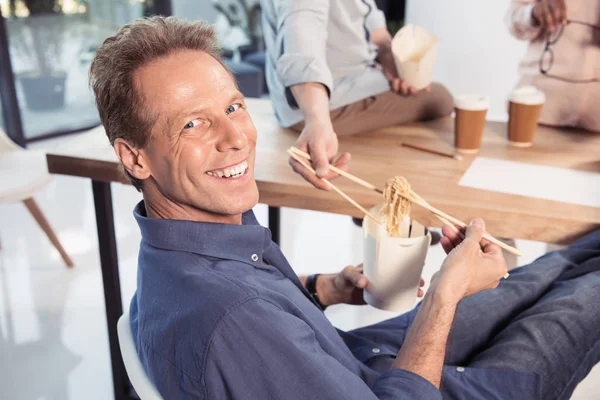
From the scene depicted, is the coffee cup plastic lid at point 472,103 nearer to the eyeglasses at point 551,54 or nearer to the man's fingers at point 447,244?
the eyeglasses at point 551,54

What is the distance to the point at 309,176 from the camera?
57.8 inches

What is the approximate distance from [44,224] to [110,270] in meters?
1.07

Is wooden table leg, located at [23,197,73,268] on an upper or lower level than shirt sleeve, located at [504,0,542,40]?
lower

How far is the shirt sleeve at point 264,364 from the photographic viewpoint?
87cm

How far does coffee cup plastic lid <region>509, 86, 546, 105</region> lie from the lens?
1.72 meters

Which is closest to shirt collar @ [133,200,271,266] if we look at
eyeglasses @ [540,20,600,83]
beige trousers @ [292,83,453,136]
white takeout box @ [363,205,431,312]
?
white takeout box @ [363,205,431,312]

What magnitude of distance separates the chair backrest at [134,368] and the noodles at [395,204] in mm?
544

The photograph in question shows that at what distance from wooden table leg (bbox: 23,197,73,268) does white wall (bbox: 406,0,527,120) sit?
3201 millimetres

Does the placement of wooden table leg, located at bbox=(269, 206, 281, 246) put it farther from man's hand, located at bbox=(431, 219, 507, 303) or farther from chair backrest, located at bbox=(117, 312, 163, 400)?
chair backrest, located at bbox=(117, 312, 163, 400)

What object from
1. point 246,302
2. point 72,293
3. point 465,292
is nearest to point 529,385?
point 465,292

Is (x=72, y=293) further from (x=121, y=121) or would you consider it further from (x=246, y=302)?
(x=246, y=302)

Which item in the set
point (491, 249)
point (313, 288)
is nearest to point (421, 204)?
point (491, 249)

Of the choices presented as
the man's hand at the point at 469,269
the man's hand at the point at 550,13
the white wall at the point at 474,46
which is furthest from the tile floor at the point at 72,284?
the white wall at the point at 474,46

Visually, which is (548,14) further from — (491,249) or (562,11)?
(491,249)
